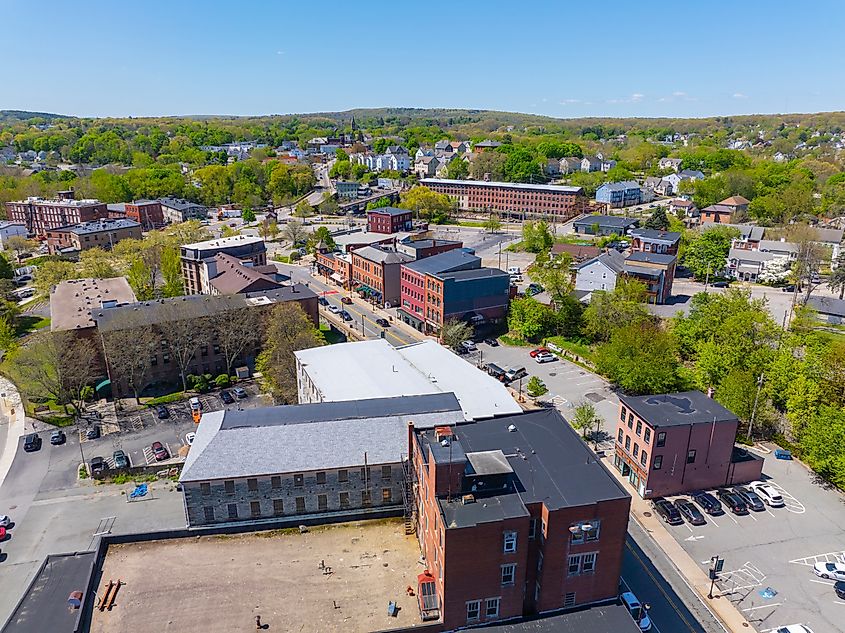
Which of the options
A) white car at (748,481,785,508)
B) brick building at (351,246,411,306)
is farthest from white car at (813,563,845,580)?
brick building at (351,246,411,306)

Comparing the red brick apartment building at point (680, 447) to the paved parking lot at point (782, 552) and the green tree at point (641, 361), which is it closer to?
the paved parking lot at point (782, 552)

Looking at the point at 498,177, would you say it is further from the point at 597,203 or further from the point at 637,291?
the point at 637,291

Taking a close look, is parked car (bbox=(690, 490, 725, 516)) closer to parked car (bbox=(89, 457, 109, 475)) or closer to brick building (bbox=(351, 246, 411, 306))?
parked car (bbox=(89, 457, 109, 475))

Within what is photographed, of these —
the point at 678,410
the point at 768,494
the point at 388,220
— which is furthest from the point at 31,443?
the point at 388,220

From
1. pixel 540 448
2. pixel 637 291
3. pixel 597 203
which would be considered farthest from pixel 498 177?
pixel 540 448

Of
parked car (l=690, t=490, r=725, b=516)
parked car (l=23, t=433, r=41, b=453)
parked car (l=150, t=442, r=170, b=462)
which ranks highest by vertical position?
parked car (l=690, t=490, r=725, b=516)

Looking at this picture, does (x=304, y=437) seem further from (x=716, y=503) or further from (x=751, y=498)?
(x=751, y=498)

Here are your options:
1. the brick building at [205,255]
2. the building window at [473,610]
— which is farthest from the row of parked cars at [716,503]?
the brick building at [205,255]
